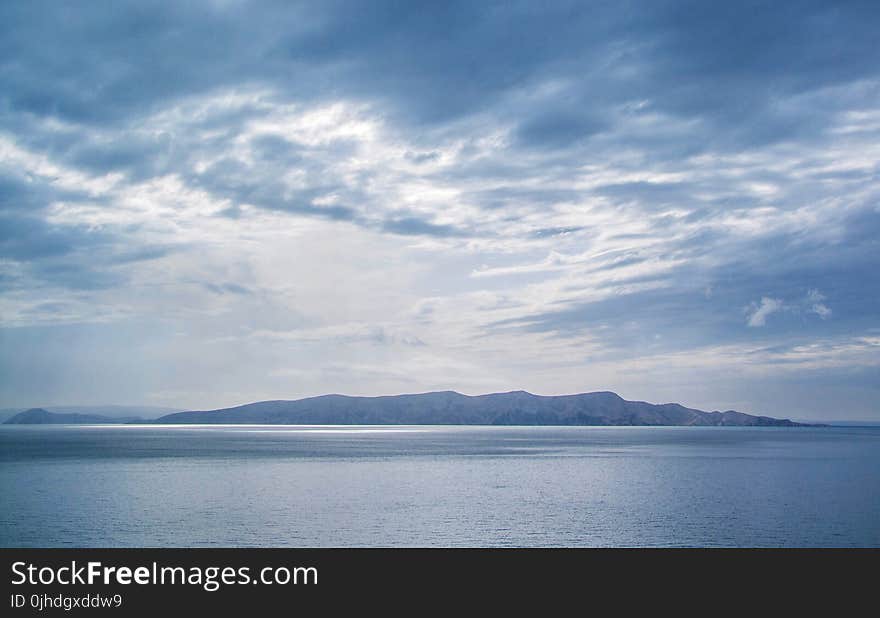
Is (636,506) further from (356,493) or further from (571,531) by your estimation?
(356,493)

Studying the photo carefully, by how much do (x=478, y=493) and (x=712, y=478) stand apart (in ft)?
143

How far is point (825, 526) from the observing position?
60.5 meters

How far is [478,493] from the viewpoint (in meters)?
86.9
